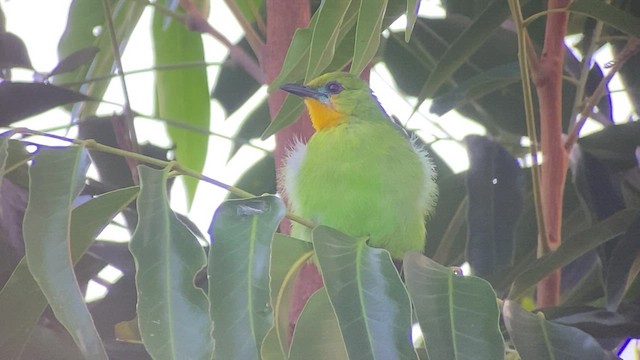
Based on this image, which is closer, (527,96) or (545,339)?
(545,339)

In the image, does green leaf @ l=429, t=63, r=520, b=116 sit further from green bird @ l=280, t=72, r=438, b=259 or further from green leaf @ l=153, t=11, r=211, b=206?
green leaf @ l=153, t=11, r=211, b=206

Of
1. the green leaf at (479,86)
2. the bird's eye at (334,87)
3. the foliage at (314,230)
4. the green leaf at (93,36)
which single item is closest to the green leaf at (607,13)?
the foliage at (314,230)

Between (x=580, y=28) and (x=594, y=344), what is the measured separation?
130 centimetres

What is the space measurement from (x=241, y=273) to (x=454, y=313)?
0.27 metres

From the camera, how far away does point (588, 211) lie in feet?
6.10

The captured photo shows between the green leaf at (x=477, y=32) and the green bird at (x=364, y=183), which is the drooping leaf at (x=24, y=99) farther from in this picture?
the green leaf at (x=477, y=32)

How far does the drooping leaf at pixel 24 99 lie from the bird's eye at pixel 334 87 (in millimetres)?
744

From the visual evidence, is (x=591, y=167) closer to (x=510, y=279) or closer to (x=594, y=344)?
(x=510, y=279)

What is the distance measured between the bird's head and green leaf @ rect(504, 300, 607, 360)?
990mm

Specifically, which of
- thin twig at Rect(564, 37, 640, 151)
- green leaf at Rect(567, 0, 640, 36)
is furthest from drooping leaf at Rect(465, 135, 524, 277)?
green leaf at Rect(567, 0, 640, 36)

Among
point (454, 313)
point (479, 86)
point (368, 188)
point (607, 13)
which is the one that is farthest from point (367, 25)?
point (479, 86)

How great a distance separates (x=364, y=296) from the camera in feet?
3.58

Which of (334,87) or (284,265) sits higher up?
(334,87)

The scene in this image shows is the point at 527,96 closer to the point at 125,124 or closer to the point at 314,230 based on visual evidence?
the point at 314,230
